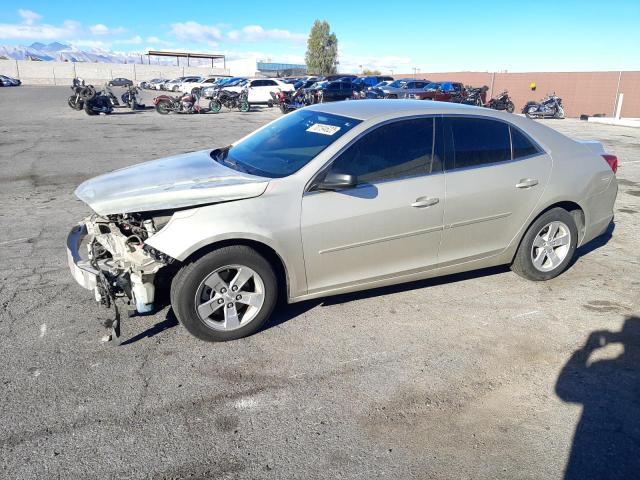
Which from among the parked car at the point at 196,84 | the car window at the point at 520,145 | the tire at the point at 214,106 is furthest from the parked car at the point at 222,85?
the car window at the point at 520,145

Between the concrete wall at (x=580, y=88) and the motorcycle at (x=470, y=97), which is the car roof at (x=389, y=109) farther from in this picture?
the concrete wall at (x=580, y=88)

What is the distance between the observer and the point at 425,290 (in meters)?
4.65

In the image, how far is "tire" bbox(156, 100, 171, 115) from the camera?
25469 mm

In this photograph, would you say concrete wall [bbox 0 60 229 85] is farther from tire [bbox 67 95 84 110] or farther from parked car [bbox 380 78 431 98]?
parked car [bbox 380 78 431 98]

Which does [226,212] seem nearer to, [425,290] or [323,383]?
[323,383]

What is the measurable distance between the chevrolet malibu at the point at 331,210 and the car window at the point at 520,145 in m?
0.01

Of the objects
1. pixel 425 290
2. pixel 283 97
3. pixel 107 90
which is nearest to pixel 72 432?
pixel 425 290

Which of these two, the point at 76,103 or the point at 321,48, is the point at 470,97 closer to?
the point at 76,103

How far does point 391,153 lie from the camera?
403 centimetres

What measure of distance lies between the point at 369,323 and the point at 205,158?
2.06 meters

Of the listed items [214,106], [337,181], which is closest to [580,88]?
[214,106]

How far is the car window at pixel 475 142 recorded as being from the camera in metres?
4.25

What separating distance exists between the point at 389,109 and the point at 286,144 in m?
0.92

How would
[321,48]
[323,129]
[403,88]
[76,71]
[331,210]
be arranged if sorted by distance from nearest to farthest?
[331,210], [323,129], [403,88], [76,71], [321,48]
